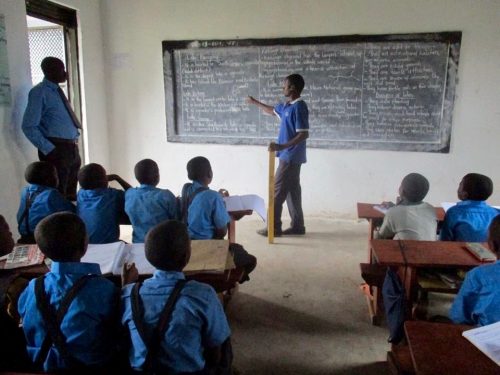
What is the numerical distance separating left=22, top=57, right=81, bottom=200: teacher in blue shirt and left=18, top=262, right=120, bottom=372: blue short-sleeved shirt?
7.91 ft

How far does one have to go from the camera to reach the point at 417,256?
1968 mm

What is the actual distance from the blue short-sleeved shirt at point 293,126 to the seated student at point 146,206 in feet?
6.07

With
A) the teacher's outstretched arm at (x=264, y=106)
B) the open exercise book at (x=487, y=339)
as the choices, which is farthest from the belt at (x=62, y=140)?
the open exercise book at (x=487, y=339)

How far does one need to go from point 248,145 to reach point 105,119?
176cm

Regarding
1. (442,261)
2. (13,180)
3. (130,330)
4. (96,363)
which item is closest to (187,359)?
(130,330)

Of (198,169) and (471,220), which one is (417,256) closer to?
(471,220)

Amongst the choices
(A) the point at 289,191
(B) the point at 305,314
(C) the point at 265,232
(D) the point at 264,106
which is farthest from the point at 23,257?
(D) the point at 264,106

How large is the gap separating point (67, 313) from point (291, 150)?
3.06 metres

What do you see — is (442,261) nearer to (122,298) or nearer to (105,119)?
(122,298)

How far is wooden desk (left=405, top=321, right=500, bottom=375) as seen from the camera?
3.67 feet

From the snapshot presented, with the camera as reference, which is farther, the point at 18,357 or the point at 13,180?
the point at 13,180

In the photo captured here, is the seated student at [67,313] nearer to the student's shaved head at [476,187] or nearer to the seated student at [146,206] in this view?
the seated student at [146,206]

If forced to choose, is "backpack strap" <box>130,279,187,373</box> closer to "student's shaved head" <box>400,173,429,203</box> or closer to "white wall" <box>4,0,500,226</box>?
"student's shaved head" <box>400,173,429,203</box>

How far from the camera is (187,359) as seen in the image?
4.33 feet
